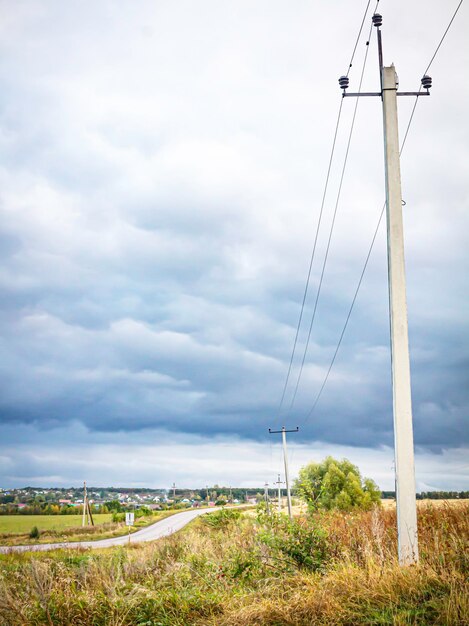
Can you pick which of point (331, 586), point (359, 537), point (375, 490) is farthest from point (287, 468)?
point (331, 586)

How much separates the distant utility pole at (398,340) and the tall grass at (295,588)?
0.51 meters

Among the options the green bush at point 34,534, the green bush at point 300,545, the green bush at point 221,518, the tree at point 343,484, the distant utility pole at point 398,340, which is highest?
the distant utility pole at point 398,340

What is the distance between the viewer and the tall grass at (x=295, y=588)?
6594 millimetres

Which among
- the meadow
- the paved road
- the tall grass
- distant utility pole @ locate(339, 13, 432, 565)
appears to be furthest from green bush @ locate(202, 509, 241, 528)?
the meadow

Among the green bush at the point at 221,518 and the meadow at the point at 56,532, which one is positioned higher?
the green bush at the point at 221,518

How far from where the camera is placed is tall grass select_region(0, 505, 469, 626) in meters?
6.59

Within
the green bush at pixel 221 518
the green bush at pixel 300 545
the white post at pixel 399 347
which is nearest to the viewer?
the white post at pixel 399 347

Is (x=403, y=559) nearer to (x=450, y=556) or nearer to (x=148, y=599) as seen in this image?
(x=450, y=556)

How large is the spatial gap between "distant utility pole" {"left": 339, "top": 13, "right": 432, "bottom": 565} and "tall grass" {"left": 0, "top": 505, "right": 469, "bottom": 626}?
513 mm

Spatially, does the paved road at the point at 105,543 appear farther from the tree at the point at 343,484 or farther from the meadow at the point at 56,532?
the tree at the point at 343,484

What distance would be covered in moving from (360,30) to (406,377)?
27.1 feet

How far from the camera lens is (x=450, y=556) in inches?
324

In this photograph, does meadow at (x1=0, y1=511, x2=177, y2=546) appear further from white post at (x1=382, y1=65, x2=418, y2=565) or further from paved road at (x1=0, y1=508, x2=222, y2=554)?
white post at (x1=382, y1=65, x2=418, y2=565)

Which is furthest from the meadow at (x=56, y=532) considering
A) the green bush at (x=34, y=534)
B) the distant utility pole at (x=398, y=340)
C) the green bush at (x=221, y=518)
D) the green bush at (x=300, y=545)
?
the distant utility pole at (x=398, y=340)
